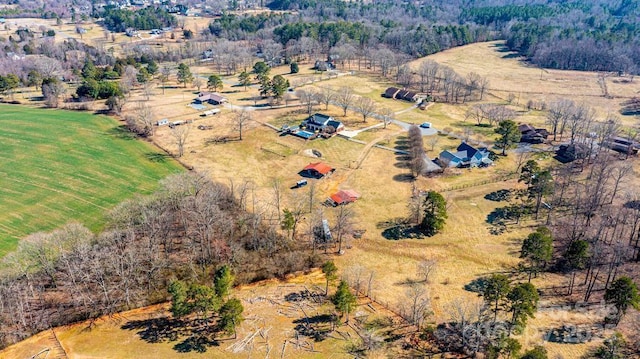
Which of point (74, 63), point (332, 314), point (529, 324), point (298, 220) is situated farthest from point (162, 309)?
point (74, 63)

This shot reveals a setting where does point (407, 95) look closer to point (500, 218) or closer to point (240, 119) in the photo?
point (240, 119)

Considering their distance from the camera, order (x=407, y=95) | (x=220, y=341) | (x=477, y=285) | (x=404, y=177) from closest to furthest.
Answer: (x=220, y=341), (x=477, y=285), (x=404, y=177), (x=407, y=95)

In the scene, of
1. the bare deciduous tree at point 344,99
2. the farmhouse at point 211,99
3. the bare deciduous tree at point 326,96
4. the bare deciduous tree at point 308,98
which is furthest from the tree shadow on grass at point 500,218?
the farmhouse at point 211,99

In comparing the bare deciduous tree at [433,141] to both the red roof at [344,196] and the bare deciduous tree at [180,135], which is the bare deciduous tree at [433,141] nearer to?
the red roof at [344,196]

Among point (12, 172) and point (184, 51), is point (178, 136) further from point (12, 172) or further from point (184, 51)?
point (184, 51)

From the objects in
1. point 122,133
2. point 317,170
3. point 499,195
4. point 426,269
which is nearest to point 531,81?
point 499,195

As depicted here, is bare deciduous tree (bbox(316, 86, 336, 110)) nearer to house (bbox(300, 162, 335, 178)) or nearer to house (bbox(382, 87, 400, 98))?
house (bbox(382, 87, 400, 98))
